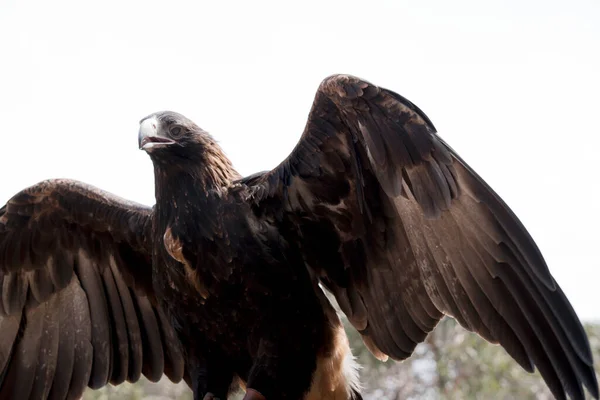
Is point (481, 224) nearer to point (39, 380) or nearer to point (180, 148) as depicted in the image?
point (180, 148)

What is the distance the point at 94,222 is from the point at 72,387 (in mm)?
1361

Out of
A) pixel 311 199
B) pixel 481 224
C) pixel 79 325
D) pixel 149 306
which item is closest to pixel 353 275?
pixel 311 199

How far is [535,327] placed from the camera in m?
5.30

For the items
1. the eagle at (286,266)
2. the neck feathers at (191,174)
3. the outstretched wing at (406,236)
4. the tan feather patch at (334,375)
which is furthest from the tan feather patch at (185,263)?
the tan feather patch at (334,375)

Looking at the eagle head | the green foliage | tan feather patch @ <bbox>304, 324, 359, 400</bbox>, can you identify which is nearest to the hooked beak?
the eagle head

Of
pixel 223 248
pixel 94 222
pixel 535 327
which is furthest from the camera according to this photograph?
pixel 94 222

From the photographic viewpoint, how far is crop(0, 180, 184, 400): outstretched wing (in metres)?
7.45

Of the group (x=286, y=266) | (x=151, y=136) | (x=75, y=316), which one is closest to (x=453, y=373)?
(x=75, y=316)

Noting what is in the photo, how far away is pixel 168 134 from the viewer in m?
6.51

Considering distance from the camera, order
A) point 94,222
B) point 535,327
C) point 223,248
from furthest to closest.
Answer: point 94,222 → point 223,248 → point 535,327

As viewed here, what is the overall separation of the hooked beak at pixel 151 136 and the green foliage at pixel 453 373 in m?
7.07

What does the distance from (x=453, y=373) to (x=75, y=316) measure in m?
6.72

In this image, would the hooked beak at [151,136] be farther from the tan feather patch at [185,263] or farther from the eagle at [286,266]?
the tan feather patch at [185,263]

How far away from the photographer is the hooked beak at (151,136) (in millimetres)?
6340
